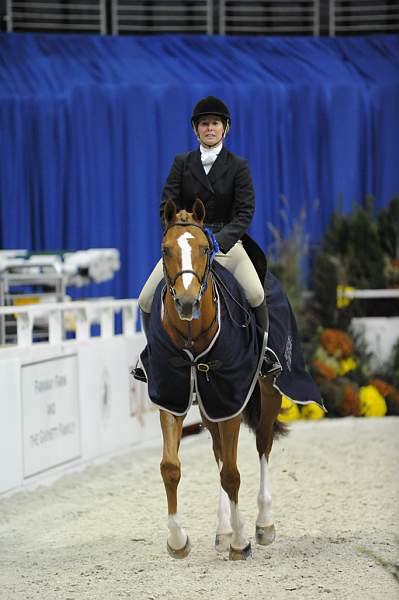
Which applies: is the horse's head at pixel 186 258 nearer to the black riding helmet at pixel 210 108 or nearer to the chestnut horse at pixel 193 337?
the chestnut horse at pixel 193 337

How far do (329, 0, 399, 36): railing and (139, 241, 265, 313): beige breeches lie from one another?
9288 millimetres

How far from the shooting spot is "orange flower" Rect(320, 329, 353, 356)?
35.8 feet

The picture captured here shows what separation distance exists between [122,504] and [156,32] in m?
9.14

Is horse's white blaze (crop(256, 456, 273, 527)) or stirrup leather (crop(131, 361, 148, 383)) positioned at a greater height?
stirrup leather (crop(131, 361, 148, 383))

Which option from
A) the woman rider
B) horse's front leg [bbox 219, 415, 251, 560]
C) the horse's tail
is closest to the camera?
horse's front leg [bbox 219, 415, 251, 560]

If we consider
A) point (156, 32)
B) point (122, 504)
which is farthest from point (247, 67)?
point (122, 504)

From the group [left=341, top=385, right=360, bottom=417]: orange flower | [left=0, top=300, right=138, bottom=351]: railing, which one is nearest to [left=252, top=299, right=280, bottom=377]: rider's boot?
[left=0, top=300, right=138, bottom=351]: railing

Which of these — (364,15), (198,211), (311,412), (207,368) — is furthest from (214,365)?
(364,15)

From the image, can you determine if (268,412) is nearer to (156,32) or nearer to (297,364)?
(297,364)

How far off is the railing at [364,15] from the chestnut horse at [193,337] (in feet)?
31.9

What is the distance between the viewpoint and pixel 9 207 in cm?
1231

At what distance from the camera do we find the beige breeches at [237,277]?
500cm

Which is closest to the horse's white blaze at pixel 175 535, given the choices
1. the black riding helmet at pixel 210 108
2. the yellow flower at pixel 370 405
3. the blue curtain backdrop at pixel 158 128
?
the black riding helmet at pixel 210 108

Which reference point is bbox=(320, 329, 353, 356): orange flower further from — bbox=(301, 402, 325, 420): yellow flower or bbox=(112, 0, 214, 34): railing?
bbox=(112, 0, 214, 34): railing
